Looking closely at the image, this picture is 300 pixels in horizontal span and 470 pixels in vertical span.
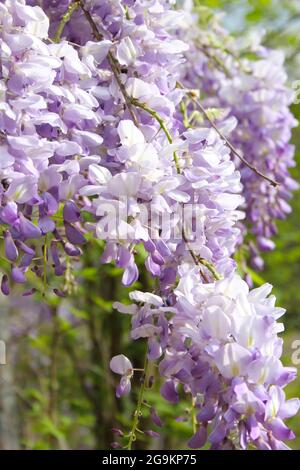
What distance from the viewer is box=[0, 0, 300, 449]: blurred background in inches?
111

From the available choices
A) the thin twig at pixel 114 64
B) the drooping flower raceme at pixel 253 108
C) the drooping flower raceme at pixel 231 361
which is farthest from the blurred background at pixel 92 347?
the drooping flower raceme at pixel 231 361

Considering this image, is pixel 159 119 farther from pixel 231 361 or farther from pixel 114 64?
pixel 231 361

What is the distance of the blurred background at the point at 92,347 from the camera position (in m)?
2.81

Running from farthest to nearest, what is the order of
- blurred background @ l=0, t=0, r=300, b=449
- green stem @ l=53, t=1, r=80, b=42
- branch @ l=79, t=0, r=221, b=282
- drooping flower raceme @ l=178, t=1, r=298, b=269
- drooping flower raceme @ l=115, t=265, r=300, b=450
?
blurred background @ l=0, t=0, r=300, b=449 → drooping flower raceme @ l=178, t=1, r=298, b=269 → green stem @ l=53, t=1, r=80, b=42 → branch @ l=79, t=0, r=221, b=282 → drooping flower raceme @ l=115, t=265, r=300, b=450

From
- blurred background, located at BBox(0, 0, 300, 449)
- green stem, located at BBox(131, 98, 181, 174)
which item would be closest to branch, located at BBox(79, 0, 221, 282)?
green stem, located at BBox(131, 98, 181, 174)

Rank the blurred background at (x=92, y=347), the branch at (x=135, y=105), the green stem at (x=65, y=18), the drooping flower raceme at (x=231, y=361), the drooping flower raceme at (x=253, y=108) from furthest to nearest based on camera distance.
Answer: the blurred background at (x=92, y=347)
the drooping flower raceme at (x=253, y=108)
the green stem at (x=65, y=18)
the branch at (x=135, y=105)
the drooping flower raceme at (x=231, y=361)

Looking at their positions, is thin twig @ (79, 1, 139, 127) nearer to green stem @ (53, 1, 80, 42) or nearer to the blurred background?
green stem @ (53, 1, 80, 42)

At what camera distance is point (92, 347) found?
3.62m

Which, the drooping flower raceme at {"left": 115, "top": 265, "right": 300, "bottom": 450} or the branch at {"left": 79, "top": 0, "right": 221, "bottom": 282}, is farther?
the branch at {"left": 79, "top": 0, "right": 221, "bottom": 282}

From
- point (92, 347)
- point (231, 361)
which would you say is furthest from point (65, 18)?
point (92, 347)

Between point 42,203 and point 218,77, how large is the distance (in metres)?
1.12

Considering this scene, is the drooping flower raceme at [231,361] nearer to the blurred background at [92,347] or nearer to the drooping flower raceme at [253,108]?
the blurred background at [92,347]

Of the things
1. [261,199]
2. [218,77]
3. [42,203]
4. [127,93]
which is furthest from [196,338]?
[218,77]
